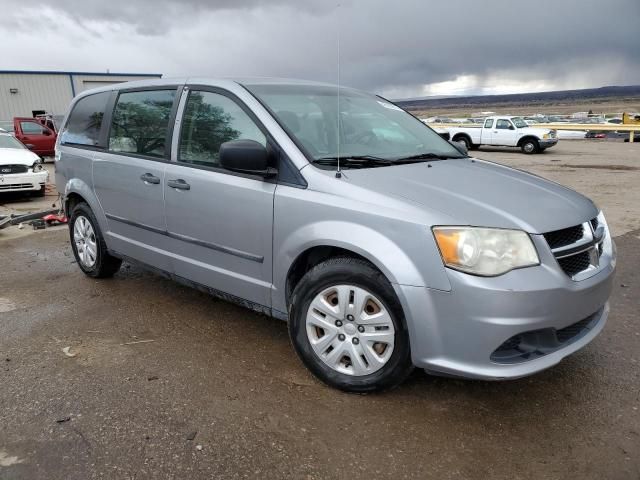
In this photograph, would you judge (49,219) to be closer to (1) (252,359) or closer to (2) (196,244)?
(2) (196,244)

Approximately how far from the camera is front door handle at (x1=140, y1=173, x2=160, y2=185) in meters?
3.79

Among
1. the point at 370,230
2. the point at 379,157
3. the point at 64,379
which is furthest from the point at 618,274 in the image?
the point at 64,379

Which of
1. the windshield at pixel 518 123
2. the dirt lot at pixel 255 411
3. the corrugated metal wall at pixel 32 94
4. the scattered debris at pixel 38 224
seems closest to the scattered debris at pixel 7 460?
the dirt lot at pixel 255 411

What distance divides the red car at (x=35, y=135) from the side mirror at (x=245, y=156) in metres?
17.9

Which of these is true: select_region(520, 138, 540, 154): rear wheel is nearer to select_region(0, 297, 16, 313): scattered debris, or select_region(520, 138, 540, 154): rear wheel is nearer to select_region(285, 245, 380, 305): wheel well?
select_region(285, 245, 380, 305): wheel well

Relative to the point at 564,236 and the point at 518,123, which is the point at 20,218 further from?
the point at 518,123

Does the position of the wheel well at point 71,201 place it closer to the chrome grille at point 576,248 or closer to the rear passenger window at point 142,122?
the rear passenger window at point 142,122

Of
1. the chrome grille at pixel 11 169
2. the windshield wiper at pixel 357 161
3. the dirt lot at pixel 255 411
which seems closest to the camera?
the dirt lot at pixel 255 411

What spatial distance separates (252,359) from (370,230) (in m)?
1.26

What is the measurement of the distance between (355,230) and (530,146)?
21.2 metres

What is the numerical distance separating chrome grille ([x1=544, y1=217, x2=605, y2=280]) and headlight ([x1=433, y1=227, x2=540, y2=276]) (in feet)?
0.57

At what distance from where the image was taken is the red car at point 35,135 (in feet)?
59.9

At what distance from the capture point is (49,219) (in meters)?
7.81

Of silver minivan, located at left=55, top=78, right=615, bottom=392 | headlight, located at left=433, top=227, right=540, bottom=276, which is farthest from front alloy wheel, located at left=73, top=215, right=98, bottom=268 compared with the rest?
headlight, located at left=433, top=227, right=540, bottom=276
